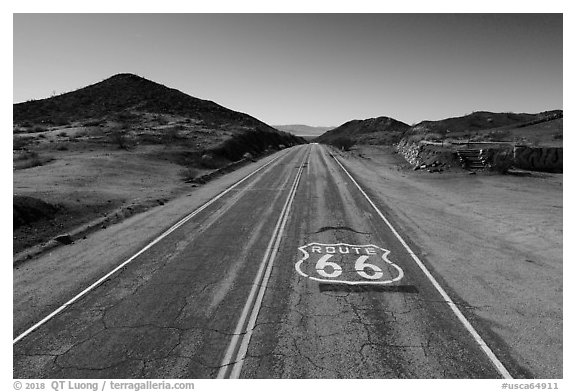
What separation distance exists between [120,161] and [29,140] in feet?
60.7

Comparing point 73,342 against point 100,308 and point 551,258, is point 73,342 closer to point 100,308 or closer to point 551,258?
point 100,308

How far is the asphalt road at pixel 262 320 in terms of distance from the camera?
18.1 feet

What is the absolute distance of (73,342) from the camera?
620 cm

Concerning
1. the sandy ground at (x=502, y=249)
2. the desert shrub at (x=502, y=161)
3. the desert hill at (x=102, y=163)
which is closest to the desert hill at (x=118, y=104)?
the desert hill at (x=102, y=163)

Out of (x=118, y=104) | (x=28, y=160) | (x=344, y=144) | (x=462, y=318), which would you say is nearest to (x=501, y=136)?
(x=462, y=318)

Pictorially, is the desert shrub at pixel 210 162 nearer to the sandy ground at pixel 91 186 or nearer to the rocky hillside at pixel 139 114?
the sandy ground at pixel 91 186

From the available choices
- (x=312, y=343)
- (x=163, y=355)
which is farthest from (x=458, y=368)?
(x=163, y=355)

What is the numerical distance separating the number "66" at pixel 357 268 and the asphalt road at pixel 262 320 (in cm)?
5

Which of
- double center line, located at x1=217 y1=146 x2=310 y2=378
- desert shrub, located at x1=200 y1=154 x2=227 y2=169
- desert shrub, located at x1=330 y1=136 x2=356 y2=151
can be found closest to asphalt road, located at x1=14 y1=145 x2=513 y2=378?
double center line, located at x1=217 y1=146 x2=310 y2=378

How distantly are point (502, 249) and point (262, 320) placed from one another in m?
8.69

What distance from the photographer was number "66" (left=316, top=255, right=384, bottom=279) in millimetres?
8781

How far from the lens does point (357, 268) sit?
920 cm

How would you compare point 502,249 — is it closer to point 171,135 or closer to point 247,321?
point 247,321

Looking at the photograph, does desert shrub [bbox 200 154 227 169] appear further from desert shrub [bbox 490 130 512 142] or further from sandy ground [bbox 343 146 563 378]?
desert shrub [bbox 490 130 512 142]
